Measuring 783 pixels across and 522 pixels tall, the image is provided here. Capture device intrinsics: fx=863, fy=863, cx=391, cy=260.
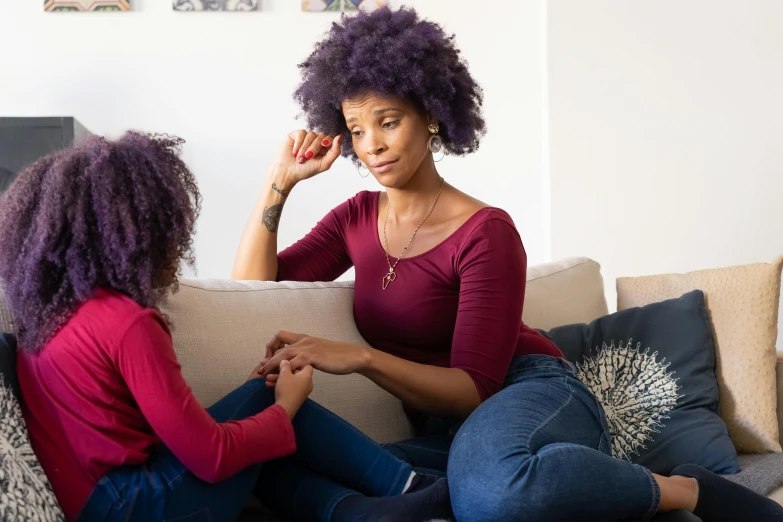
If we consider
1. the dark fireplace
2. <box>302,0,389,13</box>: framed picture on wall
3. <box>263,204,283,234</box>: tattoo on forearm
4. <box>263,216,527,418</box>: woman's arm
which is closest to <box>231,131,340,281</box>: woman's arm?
<box>263,204,283,234</box>: tattoo on forearm

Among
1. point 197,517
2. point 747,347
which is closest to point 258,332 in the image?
point 197,517

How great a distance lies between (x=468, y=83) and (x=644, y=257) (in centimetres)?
150

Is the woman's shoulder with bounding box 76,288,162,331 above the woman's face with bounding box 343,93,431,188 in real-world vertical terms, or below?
below

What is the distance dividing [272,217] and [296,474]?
0.67 m

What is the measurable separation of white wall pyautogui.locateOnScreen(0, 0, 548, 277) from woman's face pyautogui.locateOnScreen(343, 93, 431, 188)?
137cm

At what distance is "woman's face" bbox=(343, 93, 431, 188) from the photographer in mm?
1685

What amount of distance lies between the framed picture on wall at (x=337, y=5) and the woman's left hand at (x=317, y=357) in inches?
73.7

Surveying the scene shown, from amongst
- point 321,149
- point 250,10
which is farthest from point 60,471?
point 250,10

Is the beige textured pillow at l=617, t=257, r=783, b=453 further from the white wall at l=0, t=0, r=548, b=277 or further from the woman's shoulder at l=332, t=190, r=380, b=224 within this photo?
the white wall at l=0, t=0, r=548, b=277

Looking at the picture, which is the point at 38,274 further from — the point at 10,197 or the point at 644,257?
the point at 644,257

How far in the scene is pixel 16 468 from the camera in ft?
3.51

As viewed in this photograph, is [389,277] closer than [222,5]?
Yes

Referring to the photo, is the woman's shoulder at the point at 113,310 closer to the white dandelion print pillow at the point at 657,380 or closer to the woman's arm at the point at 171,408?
the woman's arm at the point at 171,408

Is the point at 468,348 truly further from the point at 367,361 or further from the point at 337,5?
the point at 337,5
